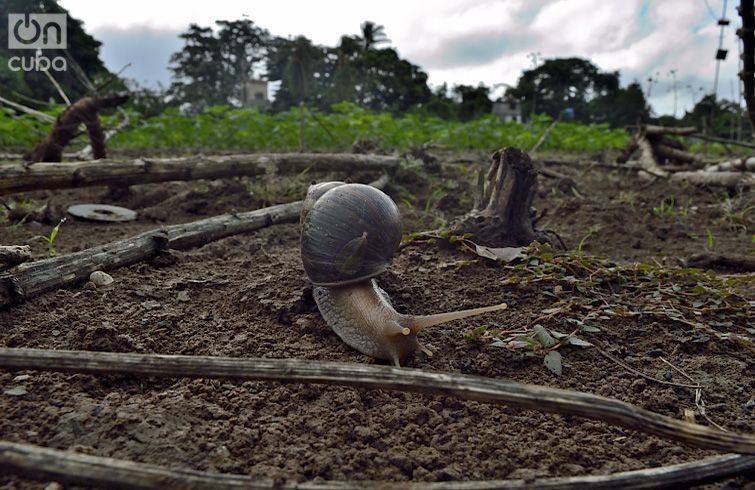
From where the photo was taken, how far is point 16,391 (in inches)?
73.0

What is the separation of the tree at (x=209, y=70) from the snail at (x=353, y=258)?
19.6 metres

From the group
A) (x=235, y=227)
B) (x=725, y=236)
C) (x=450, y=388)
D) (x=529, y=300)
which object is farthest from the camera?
(x=725, y=236)

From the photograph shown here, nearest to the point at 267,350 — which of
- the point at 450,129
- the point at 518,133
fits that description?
the point at 450,129

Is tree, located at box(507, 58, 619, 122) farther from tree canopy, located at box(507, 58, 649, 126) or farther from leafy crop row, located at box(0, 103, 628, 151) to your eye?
leafy crop row, located at box(0, 103, 628, 151)

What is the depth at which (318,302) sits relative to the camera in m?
2.58

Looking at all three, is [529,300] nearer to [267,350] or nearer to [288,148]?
[267,350]

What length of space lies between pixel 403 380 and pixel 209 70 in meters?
24.7

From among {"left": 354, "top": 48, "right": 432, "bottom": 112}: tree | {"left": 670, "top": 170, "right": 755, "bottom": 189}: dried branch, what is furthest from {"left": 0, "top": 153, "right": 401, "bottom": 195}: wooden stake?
{"left": 354, "top": 48, "right": 432, "bottom": 112}: tree

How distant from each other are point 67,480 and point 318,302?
1.48 meters

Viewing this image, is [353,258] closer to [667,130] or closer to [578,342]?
[578,342]

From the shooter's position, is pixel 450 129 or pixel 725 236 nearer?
pixel 725 236

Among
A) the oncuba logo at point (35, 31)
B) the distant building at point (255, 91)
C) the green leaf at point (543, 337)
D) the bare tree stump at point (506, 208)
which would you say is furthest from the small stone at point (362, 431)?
the distant building at point (255, 91)

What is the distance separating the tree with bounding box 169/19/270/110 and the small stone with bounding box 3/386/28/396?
20.1 m

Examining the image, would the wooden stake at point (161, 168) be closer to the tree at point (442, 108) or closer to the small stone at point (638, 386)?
the small stone at point (638, 386)
